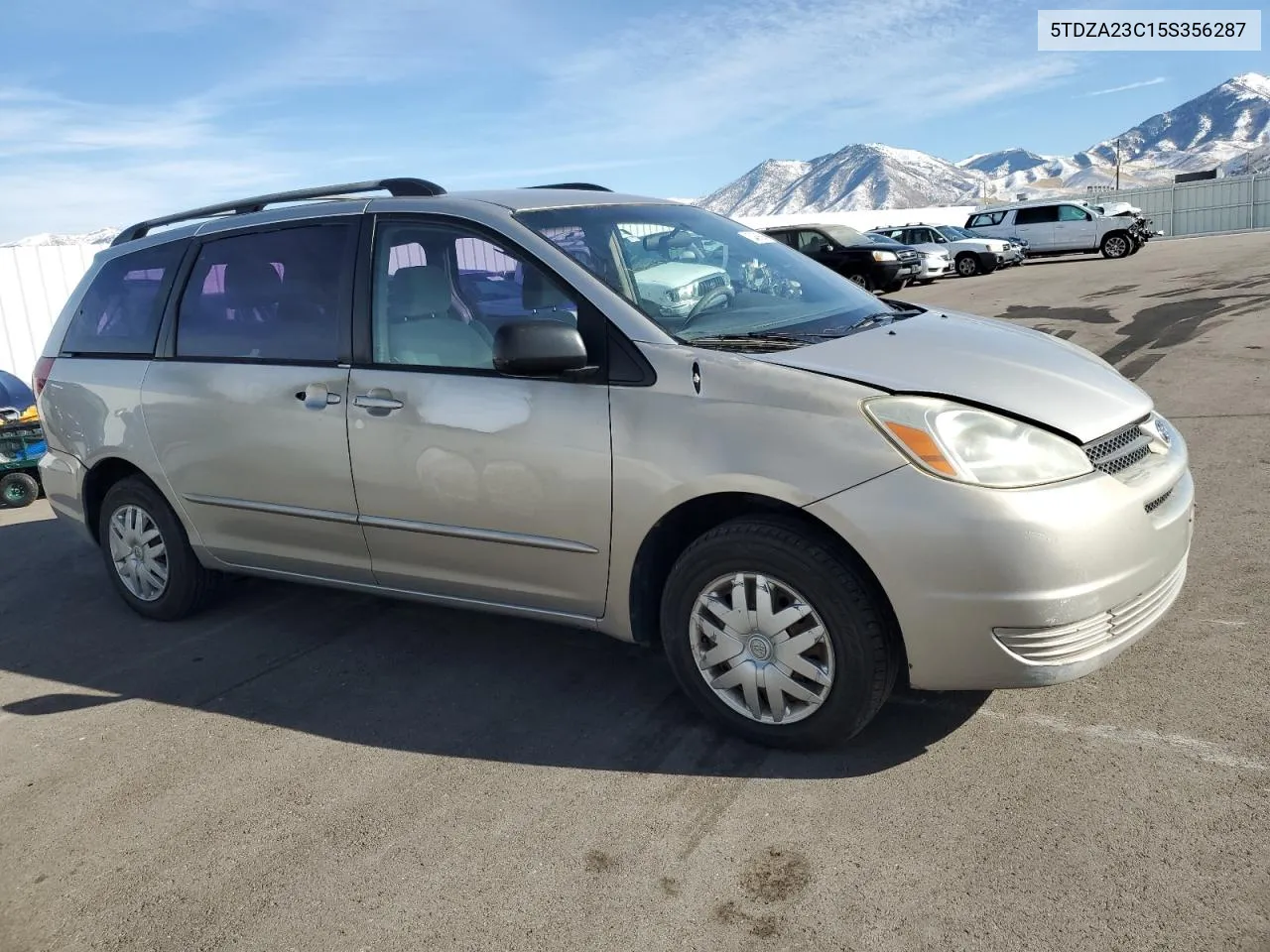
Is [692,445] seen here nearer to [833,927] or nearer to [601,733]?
[601,733]

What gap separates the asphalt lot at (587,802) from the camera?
2561mm

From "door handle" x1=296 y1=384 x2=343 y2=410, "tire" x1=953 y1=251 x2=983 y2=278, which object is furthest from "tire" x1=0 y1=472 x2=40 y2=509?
"tire" x1=953 y1=251 x2=983 y2=278

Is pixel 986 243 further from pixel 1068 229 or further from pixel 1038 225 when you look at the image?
pixel 1068 229

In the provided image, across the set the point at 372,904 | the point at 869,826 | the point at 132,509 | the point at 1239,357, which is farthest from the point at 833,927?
the point at 1239,357

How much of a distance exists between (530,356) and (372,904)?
1.66 m

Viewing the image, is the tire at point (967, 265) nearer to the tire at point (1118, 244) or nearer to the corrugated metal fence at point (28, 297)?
the tire at point (1118, 244)

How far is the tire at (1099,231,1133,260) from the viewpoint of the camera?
28766 mm

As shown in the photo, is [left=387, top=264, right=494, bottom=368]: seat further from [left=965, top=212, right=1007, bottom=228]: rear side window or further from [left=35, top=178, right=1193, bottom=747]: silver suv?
[left=965, top=212, right=1007, bottom=228]: rear side window

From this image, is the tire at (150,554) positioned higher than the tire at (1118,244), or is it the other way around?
the tire at (1118,244)

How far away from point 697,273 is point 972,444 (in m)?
1.37

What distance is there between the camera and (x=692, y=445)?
10.6 ft

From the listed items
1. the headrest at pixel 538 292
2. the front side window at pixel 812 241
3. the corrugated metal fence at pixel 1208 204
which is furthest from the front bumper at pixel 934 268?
the corrugated metal fence at pixel 1208 204

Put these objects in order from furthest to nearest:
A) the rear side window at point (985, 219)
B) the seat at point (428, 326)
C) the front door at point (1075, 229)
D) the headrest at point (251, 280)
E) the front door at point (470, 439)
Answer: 1. the rear side window at point (985, 219)
2. the front door at point (1075, 229)
3. the headrest at point (251, 280)
4. the seat at point (428, 326)
5. the front door at point (470, 439)

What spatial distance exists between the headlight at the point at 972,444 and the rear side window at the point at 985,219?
102ft
